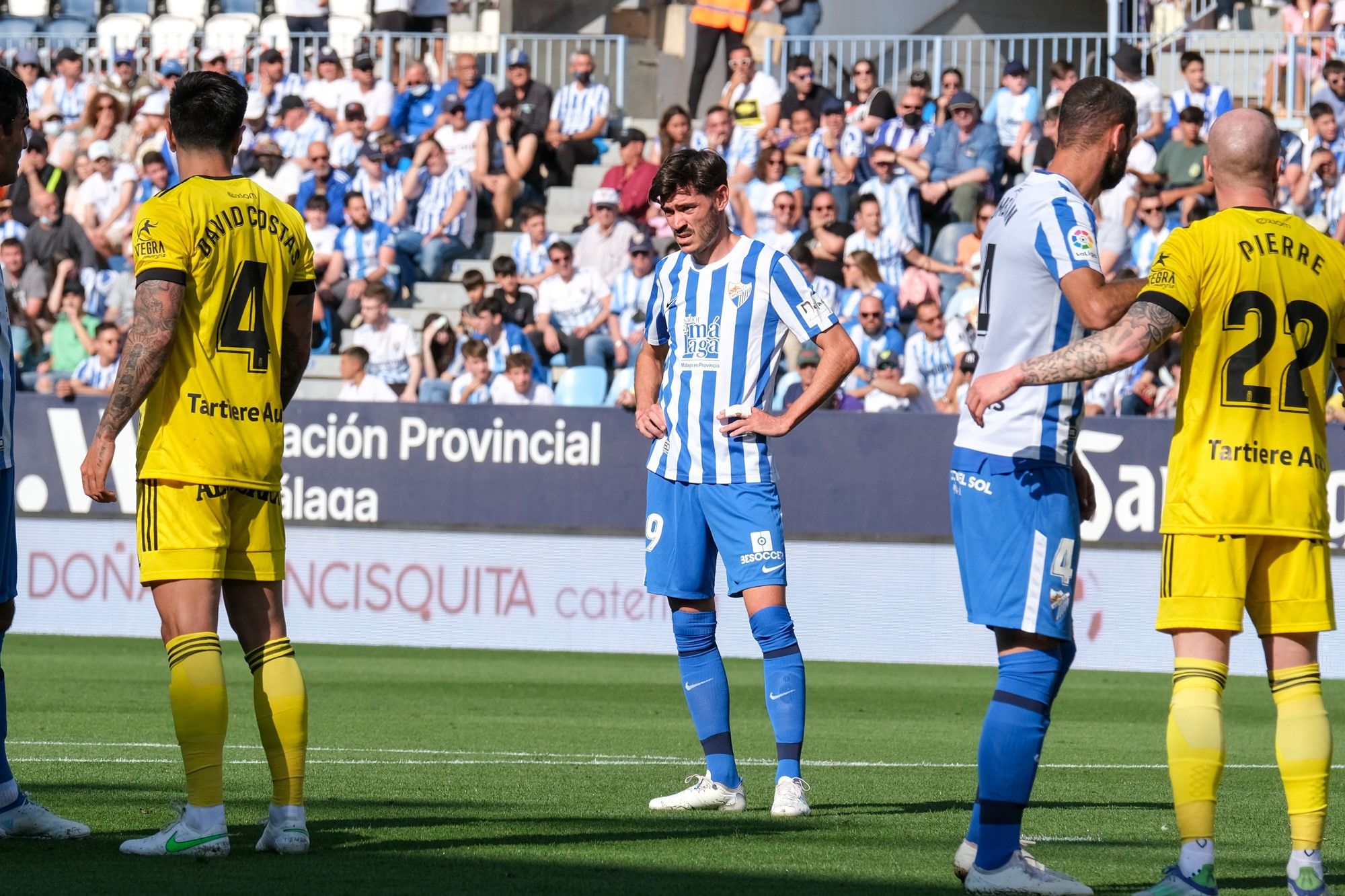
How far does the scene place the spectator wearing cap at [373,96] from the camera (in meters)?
21.1

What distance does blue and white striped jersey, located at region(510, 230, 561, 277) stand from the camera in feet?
60.6

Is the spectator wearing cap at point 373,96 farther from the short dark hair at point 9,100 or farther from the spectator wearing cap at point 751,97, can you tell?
the short dark hair at point 9,100

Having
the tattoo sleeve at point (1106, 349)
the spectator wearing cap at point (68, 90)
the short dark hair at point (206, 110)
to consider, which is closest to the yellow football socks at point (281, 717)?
the short dark hair at point (206, 110)

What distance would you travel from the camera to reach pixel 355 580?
15.4 meters

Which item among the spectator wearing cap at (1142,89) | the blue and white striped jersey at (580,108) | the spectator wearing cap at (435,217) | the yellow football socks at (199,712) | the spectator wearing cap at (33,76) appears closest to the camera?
the yellow football socks at (199,712)

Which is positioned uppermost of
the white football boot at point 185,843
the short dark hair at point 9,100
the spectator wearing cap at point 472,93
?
the spectator wearing cap at point 472,93

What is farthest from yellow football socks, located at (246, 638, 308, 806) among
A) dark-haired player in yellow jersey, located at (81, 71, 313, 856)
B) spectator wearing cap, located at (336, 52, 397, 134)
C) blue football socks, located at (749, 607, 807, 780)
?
spectator wearing cap, located at (336, 52, 397, 134)

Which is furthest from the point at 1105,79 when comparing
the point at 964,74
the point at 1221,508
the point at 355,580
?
the point at 964,74

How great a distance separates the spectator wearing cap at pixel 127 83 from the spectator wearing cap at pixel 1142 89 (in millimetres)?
11520

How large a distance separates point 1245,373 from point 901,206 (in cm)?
1268

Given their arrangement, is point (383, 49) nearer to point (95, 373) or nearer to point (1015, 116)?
point (95, 373)

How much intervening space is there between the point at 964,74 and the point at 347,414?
8541 millimetres

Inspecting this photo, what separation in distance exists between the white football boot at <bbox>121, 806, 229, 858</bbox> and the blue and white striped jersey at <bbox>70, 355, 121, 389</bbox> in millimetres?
12307

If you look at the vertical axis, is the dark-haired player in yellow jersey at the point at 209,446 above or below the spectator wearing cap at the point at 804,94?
below
